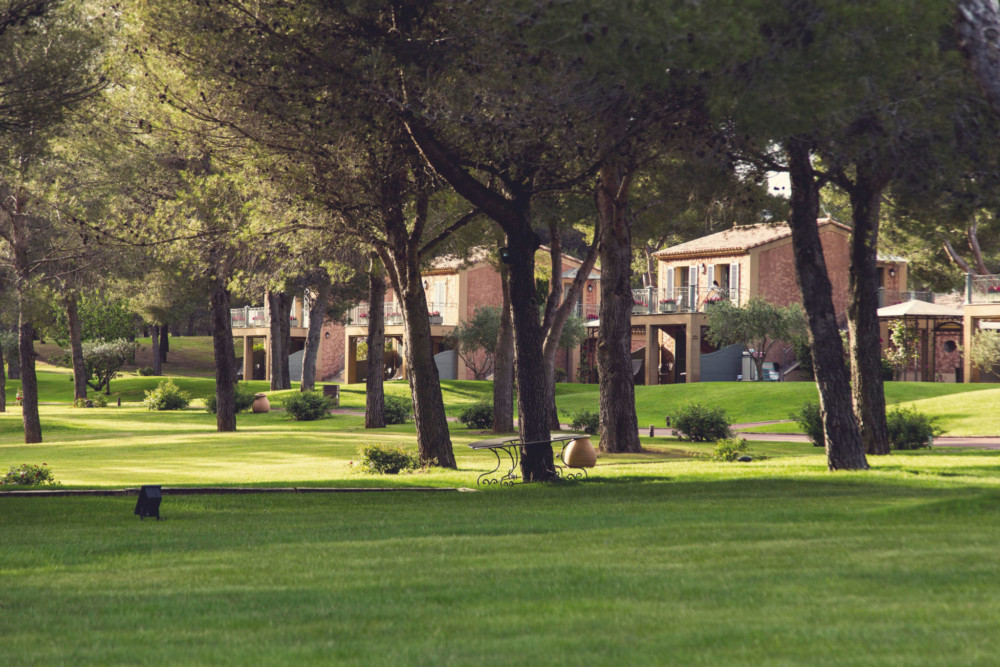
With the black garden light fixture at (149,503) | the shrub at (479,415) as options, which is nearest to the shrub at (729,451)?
the black garden light fixture at (149,503)

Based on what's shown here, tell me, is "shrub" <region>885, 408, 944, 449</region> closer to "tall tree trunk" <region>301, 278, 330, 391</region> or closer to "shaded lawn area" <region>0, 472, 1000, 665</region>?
"shaded lawn area" <region>0, 472, 1000, 665</region>

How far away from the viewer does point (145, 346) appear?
82.6m

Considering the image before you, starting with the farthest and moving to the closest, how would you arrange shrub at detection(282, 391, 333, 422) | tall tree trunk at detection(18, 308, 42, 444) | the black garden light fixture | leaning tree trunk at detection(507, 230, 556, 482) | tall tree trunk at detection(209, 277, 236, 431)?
shrub at detection(282, 391, 333, 422)
tall tree trunk at detection(209, 277, 236, 431)
tall tree trunk at detection(18, 308, 42, 444)
leaning tree trunk at detection(507, 230, 556, 482)
the black garden light fixture

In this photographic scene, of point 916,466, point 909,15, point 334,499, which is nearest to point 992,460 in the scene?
point 916,466

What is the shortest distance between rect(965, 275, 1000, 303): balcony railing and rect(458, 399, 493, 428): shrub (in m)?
20.6

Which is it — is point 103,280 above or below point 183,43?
below

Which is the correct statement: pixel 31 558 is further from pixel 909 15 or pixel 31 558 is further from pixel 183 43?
pixel 909 15

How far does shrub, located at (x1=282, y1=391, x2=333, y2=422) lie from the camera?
37094 millimetres

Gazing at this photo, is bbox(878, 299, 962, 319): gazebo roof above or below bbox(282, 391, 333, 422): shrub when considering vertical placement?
above

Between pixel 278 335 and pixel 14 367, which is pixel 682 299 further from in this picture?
pixel 14 367

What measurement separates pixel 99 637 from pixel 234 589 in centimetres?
141

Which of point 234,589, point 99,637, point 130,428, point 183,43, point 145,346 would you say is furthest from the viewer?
point 145,346

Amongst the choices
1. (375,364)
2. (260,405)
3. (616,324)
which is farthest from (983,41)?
(260,405)

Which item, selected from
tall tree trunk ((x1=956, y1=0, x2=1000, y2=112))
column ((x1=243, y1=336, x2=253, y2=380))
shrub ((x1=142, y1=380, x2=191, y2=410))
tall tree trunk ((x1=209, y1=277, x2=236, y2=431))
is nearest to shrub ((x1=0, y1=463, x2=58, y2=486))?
tall tree trunk ((x1=956, y1=0, x2=1000, y2=112))
